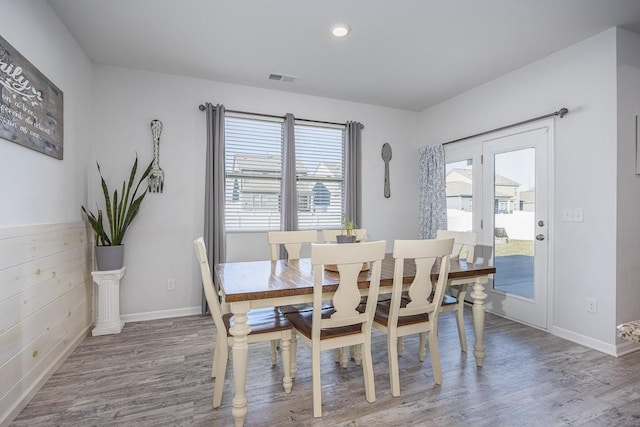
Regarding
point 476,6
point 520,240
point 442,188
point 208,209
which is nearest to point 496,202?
point 520,240

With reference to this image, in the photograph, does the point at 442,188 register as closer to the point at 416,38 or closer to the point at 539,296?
the point at 539,296

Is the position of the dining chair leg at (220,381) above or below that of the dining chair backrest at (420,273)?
below

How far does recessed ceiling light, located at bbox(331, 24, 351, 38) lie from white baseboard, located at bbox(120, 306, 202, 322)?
10.1 feet

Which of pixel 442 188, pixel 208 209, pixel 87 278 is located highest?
pixel 442 188

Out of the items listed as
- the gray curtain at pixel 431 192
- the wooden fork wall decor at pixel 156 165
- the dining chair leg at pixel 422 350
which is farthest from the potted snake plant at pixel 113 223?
the gray curtain at pixel 431 192

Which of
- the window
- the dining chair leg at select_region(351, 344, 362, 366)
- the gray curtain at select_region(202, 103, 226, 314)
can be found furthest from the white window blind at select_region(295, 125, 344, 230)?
the dining chair leg at select_region(351, 344, 362, 366)

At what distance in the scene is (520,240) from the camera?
3434 millimetres

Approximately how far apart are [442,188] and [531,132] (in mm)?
1282

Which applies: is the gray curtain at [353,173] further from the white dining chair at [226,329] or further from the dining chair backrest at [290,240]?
the white dining chair at [226,329]

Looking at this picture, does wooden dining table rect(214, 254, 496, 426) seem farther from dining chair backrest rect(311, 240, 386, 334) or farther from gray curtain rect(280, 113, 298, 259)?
gray curtain rect(280, 113, 298, 259)

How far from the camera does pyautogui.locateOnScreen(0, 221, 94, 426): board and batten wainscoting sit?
1.81 metres

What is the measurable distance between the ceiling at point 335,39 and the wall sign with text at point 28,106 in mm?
663

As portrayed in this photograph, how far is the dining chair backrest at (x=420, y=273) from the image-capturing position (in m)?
1.95

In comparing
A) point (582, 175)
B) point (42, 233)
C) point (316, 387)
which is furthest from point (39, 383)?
point (582, 175)
